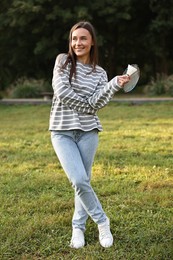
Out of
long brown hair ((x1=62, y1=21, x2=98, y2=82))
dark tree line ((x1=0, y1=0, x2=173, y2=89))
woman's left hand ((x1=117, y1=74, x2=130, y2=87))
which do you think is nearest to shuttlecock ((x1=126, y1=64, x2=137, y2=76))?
woman's left hand ((x1=117, y1=74, x2=130, y2=87))

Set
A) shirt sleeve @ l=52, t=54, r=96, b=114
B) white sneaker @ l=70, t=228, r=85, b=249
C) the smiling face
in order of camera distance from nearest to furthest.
→ 1. shirt sleeve @ l=52, t=54, r=96, b=114
2. the smiling face
3. white sneaker @ l=70, t=228, r=85, b=249

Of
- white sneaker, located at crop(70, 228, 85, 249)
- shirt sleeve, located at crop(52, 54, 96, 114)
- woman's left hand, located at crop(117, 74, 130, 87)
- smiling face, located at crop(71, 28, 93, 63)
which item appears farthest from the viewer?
white sneaker, located at crop(70, 228, 85, 249)

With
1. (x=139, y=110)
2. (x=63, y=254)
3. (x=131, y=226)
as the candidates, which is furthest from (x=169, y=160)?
(x=139, y=110)

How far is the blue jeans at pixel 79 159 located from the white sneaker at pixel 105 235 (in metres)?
0.05

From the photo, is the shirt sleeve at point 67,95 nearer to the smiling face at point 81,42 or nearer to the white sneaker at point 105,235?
the smiling face at point 81,42

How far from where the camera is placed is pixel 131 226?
12.5 ft

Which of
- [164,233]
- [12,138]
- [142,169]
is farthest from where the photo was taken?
[12,138]

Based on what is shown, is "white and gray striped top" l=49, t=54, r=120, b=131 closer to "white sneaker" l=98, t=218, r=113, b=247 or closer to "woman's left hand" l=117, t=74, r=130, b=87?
"woman's left hand" l=117, t=74, r=130, b=87

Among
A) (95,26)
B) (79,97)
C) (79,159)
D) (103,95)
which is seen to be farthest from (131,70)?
(95,26)

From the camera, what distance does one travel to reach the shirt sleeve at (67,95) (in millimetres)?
3143

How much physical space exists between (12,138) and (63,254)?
5.52 m

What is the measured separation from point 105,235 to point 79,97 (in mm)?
1071

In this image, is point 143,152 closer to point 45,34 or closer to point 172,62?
point 45,34

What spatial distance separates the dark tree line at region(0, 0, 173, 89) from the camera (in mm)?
23922
